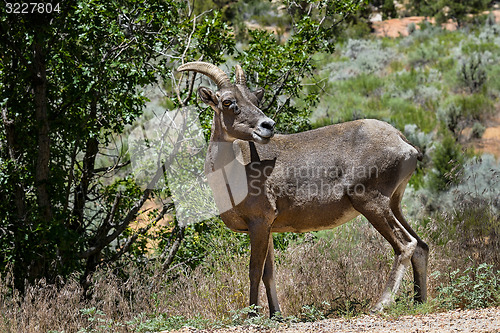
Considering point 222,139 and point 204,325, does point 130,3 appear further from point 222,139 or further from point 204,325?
point 204,325

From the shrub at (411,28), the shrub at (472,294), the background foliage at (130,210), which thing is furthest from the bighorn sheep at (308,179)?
the shrub at (411,28)

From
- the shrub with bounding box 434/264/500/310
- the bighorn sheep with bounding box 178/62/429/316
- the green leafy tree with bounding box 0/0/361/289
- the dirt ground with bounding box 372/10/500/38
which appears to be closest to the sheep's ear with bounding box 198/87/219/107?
the bighorn sheep with bounding box 178/62/429/316

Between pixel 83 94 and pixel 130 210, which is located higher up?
pixel 83 94

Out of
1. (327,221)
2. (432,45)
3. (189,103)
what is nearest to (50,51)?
(189,103)

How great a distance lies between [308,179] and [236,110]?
3.59 feet

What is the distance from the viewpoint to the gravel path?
5354mm

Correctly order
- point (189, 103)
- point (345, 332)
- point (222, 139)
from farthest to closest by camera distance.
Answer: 1. point (189, 103)
2. point (222, 139)
3. point (345, 332)

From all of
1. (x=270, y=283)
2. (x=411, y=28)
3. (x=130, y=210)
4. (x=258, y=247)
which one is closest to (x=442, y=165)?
(x=130, y=210)

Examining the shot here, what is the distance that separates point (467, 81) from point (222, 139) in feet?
62.3

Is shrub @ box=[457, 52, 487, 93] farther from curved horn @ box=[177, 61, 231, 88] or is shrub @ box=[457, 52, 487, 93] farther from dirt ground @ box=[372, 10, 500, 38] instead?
curved horn @ box=[177, 61, 231, 88]

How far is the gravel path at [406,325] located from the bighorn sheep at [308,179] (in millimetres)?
542

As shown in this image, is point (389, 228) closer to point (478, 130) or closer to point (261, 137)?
point (261, 137)

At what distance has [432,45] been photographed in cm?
3053

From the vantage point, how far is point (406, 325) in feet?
18.4
